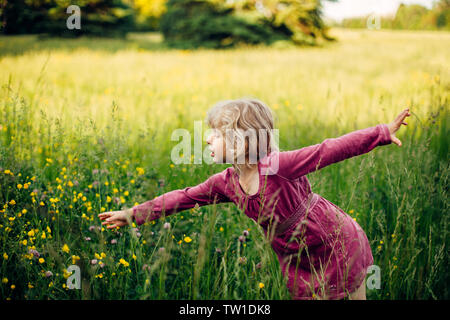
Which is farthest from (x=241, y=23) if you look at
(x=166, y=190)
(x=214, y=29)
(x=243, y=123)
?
(x=243, y=123)

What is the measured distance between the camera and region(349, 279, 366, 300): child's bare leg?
1.58 m

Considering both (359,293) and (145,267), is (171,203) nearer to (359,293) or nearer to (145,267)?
(145,267)

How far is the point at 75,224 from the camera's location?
6.49 feet

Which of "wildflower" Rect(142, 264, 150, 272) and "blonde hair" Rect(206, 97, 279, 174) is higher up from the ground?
"blonde hair" Rect(206, 97, 279, 174)

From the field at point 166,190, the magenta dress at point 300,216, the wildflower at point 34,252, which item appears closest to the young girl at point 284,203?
the magenta dress at point 300,216

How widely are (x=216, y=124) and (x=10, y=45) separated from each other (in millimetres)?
5598

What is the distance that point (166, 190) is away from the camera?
2254 mm

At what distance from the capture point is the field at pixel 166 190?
1.54 metres

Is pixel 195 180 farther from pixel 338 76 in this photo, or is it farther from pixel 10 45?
pixel 338 76

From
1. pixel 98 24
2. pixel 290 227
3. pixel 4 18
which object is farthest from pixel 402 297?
pixel 98 24

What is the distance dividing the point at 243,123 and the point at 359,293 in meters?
0.95

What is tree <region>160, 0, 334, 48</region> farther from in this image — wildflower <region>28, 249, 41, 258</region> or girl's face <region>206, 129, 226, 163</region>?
wildflower <region>28, 249, 41, 258</region>

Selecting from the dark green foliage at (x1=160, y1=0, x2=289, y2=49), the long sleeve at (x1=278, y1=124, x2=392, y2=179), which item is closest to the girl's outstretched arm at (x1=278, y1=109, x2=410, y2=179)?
the long sleeve at (x1=278, y1=124, x2=392, y2=179)

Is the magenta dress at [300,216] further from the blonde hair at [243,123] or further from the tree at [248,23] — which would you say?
the tree at [248,23]
